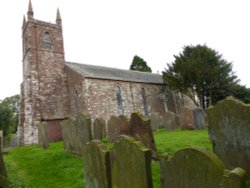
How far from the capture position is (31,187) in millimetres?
7117

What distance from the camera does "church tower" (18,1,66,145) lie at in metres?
20.4

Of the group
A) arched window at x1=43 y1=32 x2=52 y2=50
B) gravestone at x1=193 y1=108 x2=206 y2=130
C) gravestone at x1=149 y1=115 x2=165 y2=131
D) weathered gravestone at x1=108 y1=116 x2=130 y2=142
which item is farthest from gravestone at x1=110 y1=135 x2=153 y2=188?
arched window at x1=43 y1=32 x2=52 y2=50

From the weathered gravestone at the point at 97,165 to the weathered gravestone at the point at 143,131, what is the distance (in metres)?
2.21

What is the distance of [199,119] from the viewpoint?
43.3 ft

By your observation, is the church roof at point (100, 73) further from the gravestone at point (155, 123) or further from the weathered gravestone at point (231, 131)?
the weathered gravestone at point (231, 131)

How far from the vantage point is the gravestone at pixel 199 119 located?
1316 centimetres

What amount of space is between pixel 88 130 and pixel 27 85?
15014 millimetres

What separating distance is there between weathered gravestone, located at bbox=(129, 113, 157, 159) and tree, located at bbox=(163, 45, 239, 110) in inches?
680

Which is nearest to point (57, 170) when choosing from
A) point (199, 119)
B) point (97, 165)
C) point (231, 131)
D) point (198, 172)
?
point (97, 165)

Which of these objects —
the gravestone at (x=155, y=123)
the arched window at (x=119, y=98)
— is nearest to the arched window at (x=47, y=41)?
the arched window at (x=119, y=98)

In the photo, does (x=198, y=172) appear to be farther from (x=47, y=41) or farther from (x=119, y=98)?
(x=47, y=41)

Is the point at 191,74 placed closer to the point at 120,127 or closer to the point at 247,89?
the point at 247,89

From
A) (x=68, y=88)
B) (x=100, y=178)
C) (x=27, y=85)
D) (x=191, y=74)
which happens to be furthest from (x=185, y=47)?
(x=100, y=178)

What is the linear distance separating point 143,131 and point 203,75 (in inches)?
707
